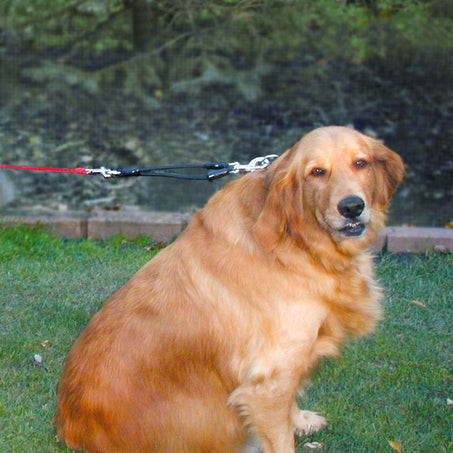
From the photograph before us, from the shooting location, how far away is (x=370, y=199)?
10.4ft

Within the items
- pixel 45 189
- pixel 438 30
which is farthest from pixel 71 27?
pixel 438 30

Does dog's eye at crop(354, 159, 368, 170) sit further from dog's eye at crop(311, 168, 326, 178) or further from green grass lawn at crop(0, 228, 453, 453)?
green grass lawn at crop(0, 228, 453, 453)

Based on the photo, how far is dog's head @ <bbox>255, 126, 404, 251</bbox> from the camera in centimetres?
297

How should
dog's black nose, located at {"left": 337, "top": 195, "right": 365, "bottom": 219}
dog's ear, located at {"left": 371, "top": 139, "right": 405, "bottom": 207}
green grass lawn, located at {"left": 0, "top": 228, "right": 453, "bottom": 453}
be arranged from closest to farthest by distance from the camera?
dog's black nose, located at {"left": 337, "top": 195, "right": 365, "bottom": 219} < dog's ear, located at {"left": 371, "top": 139, "right": 405, "bottom": 207} < green grass lawn, located at {"left": 0, "top": 228, "right": 453, "bottom": 453}

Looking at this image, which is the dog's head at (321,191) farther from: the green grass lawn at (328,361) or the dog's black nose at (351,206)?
the green grass lawn at (328,361)

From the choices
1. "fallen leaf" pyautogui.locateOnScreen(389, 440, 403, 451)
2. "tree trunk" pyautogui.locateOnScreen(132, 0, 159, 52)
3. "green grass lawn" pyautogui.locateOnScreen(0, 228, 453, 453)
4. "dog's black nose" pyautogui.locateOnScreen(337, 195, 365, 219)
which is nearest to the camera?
"dog's black nose" pyautogui.locateOnScreen(337, 195, 365, 219)

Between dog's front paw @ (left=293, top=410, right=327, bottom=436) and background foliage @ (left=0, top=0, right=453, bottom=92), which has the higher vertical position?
background foliage @ (left=0, top=0, right=453, bottom=92)

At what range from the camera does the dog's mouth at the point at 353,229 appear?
299 cm

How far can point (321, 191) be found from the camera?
3008 millimetres

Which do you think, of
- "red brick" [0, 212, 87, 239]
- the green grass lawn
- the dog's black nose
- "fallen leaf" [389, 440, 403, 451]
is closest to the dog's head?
the dog's black nose

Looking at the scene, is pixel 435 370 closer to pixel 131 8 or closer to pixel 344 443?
pixel 344 443

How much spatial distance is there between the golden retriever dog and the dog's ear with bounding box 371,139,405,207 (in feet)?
0.23

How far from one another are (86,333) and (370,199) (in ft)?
4.40

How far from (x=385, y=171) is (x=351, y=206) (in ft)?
1.35
